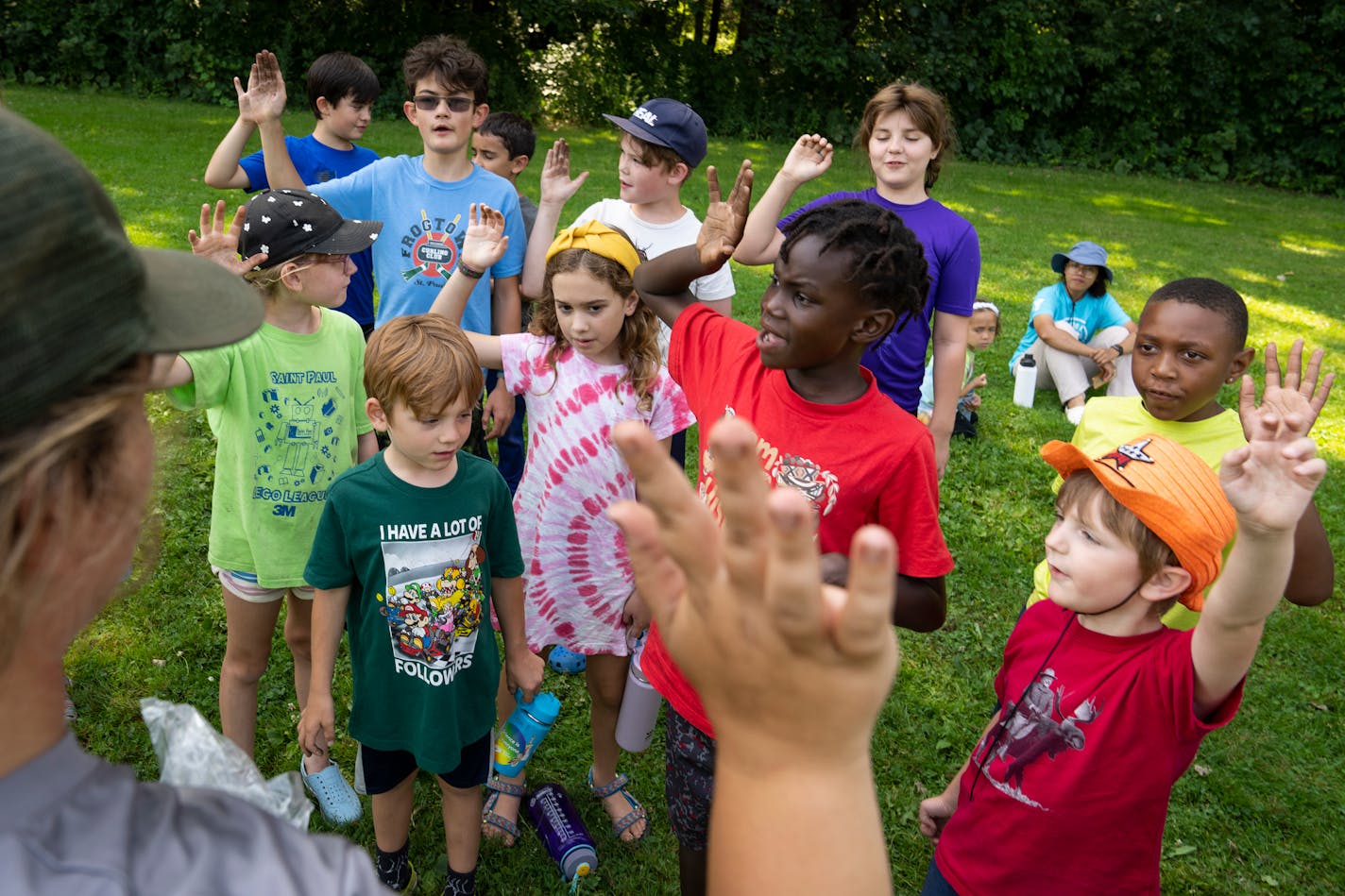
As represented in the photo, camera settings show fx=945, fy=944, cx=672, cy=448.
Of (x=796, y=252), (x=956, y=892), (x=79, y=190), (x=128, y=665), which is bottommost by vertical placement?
(x=128, y=665)

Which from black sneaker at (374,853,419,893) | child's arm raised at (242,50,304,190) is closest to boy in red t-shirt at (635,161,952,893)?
black sneaker at (374,853,419,893)

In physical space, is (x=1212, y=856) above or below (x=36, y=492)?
below

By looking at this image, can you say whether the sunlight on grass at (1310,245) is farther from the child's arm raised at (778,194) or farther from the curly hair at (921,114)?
the child's arm raised at (778,194)

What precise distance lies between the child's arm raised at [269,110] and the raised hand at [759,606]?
12.0ft

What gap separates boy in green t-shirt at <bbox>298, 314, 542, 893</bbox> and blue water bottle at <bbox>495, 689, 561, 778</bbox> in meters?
0.41

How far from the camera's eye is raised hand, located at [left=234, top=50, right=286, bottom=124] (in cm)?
400

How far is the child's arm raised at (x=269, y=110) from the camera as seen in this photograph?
13.1 ft

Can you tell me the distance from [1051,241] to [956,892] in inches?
454

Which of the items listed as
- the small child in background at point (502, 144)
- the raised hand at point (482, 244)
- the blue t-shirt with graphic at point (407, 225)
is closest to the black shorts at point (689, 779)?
the raised hand at point (482, 244)

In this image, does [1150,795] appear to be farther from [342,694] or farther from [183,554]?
[183,554]

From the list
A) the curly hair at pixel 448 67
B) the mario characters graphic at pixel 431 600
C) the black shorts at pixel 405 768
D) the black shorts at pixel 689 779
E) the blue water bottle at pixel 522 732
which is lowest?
the blue water bottle at pixel 522 732

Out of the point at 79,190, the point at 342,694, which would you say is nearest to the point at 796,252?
the point at 79,190

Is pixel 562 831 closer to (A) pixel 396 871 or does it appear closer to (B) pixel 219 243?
(A) pixel 396 871

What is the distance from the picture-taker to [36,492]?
81cm
